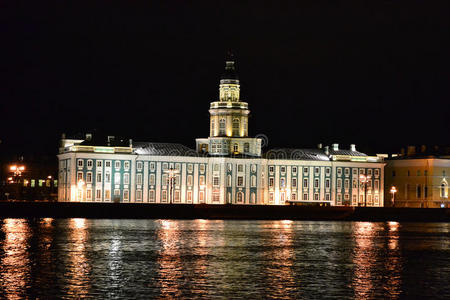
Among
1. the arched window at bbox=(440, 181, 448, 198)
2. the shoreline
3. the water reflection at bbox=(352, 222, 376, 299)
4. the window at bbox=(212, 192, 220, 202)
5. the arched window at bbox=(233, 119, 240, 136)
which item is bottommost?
the water reflection at bbox=(352, 222, 376, 299)

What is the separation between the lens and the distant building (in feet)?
442

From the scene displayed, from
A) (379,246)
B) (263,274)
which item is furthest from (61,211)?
(263,274)

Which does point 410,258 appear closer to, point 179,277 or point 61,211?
point 179,277

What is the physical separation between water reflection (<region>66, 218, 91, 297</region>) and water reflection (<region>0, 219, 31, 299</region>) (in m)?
1.58

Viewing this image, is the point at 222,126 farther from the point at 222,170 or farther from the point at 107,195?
the point at 107,195

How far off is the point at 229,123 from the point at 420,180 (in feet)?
82.0

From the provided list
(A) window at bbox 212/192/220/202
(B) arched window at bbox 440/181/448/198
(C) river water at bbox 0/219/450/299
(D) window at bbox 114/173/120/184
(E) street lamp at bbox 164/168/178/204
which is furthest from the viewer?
(B) arched window at bbox 440/181/448/198

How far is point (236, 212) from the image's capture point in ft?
363

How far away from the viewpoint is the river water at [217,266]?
37375 millimetres

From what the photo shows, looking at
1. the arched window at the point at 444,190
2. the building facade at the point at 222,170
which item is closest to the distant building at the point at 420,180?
the arched window at the point at 444,190

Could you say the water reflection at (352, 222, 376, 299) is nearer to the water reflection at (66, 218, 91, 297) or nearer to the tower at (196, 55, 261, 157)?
the water reflection at (66, 218, 91, 297)

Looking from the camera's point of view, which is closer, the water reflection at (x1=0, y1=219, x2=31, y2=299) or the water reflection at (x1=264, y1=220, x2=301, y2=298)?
the water reflection at (x1=0, y1=219, x2=31, y2=299)

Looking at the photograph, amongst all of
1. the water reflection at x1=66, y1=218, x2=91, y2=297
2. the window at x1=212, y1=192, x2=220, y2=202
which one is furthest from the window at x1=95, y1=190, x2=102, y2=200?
the water reflection at x1=66, y1=218, x2=91, y2=297

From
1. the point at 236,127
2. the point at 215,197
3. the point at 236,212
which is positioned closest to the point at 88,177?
the point at 215,197
